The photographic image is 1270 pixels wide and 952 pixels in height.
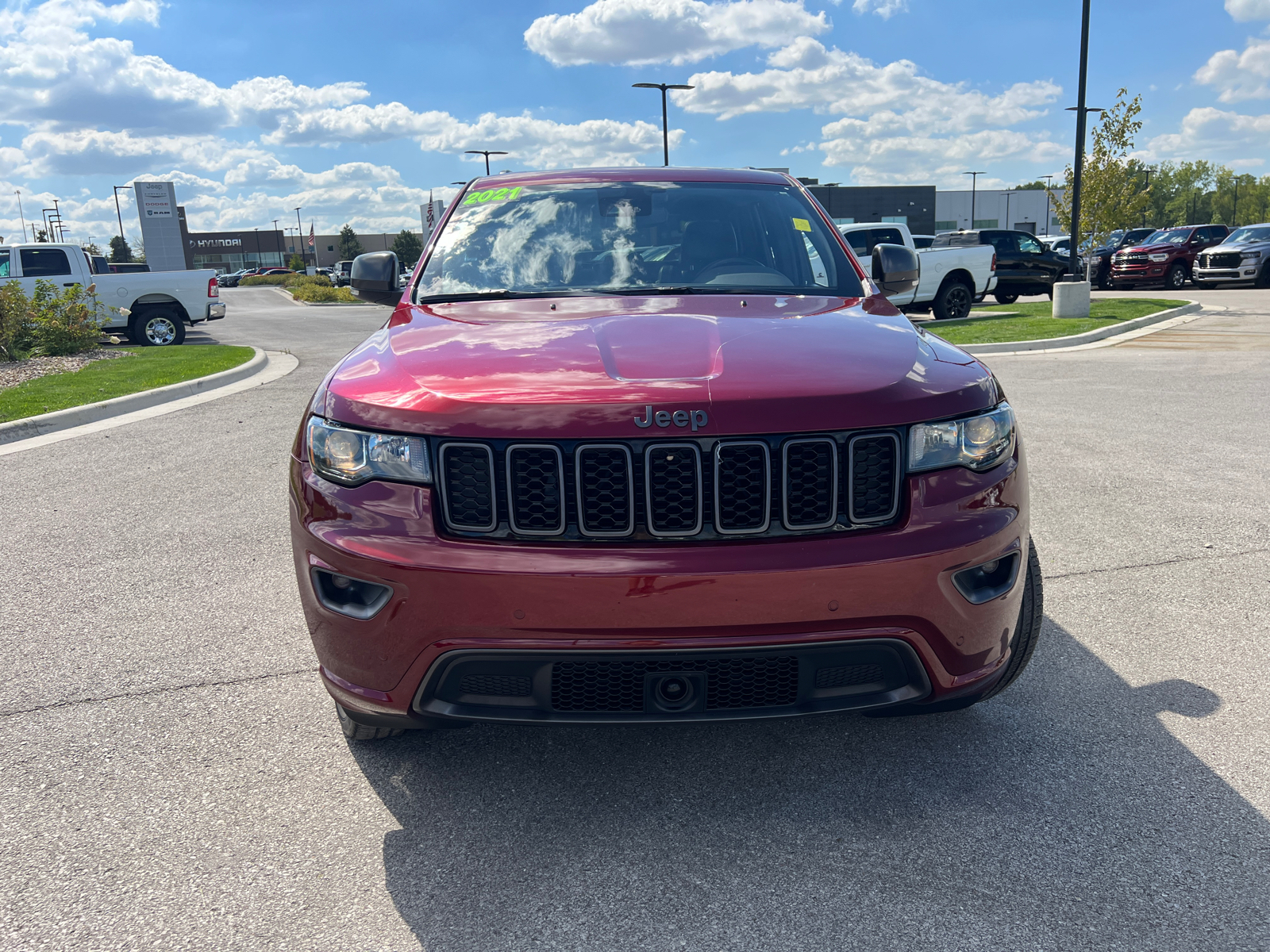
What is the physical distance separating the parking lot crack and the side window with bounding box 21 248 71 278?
17.4m

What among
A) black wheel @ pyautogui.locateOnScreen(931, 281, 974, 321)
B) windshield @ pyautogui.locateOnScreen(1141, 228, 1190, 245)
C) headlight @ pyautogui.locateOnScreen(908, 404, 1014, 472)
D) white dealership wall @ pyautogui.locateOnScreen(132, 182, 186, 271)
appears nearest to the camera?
headlight @ pyautogui.locateOnScreen(908, 404, 1014, 472)

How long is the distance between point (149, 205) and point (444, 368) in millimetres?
62212

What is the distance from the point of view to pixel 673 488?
228 cm

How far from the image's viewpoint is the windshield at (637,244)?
355 cm

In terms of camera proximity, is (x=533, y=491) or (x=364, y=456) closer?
(x=533, y=491)

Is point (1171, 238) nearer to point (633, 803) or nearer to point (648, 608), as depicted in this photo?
point (633, 803)

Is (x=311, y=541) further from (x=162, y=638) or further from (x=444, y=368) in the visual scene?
(x=162, y=638)

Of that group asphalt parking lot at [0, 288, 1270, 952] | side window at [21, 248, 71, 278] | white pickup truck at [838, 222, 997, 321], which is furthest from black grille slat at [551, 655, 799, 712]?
side window at [21, 248, 71, 278]

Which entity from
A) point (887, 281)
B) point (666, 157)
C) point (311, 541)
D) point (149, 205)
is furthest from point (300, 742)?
point (149, 205)

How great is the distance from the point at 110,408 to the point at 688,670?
30.8ft

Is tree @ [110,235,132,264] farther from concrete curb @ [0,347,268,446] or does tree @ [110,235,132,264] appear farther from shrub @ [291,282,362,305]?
concrete curb @ [0,347,268,446]

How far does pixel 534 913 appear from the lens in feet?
7.25

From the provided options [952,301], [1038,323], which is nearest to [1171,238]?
[952,301]

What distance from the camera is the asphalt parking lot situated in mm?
2176
